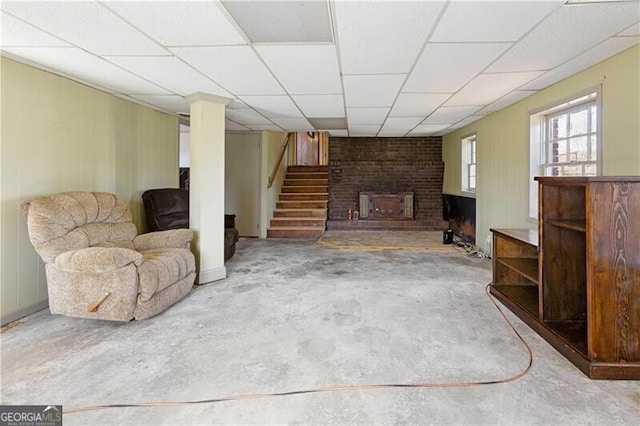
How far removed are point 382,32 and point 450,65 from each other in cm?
91

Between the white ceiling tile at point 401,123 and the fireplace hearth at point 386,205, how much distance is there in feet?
5.90

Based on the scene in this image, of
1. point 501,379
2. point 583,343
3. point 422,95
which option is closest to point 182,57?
point 422,95

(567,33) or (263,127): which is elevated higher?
(263,127)

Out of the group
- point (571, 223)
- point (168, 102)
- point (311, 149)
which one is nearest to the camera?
point (571, 223)

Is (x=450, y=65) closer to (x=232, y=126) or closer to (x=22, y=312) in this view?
(x=232, y=126)

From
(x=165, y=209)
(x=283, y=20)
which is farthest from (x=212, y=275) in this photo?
(x=283, y=20)

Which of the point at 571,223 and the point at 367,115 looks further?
the point at 367,115

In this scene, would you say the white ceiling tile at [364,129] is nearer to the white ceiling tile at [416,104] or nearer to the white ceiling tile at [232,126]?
the white ceiling tile at [416,104]

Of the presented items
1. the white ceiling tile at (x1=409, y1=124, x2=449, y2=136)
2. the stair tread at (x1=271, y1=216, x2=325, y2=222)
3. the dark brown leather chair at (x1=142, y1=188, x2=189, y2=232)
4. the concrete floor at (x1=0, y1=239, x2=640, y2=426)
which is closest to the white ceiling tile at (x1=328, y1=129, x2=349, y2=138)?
the white ceiling tile at (x1=409, y1=124, x2=449, y2=136)

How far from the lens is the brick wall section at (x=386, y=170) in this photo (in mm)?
7277

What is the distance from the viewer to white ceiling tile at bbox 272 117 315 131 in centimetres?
488

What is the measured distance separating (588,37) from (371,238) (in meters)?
4.48

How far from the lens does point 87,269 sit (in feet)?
7.43

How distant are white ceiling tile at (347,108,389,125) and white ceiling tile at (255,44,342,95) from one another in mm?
1003
